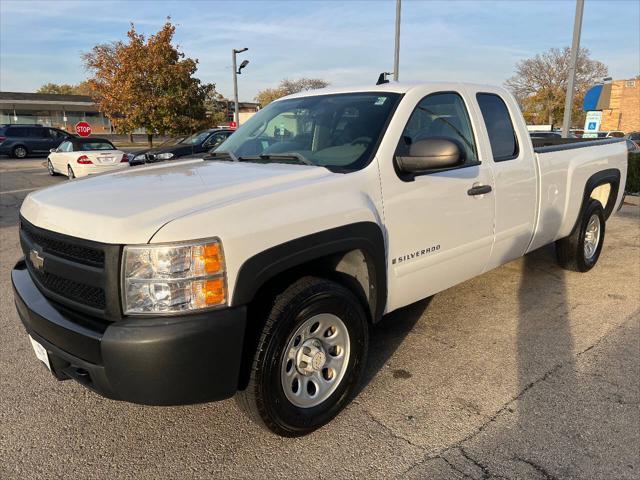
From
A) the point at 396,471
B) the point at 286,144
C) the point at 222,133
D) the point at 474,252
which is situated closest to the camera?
the point at 396,471

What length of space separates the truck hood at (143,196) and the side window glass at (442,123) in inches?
30.0

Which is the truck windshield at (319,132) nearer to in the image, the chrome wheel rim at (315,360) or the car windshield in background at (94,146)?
the chrome wheel rim at (315,360)

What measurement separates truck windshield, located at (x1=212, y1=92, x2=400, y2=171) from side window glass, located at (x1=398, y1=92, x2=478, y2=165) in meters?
0.18

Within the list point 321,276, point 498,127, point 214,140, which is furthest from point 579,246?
point 214,140

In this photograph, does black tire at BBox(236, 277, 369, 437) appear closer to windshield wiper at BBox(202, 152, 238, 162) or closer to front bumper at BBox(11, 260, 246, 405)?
front bumper at BBox(11, 260, 246, 405)

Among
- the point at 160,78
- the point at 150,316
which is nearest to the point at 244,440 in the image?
the point at 150,316

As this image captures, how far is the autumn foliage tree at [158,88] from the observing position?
28.6 meters

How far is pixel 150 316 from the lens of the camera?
2209mm

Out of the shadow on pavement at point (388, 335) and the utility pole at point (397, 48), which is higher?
the utility pole at point (397, 48)

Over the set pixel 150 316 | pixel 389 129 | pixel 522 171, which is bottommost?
pixel 150 316

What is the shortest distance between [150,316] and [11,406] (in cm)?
154

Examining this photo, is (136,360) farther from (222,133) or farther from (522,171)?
(222,133)

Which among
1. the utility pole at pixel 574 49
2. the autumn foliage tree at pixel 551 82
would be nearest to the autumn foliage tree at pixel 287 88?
the autumn foliage tree at pixel 551 82

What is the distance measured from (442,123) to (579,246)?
2.78 m
